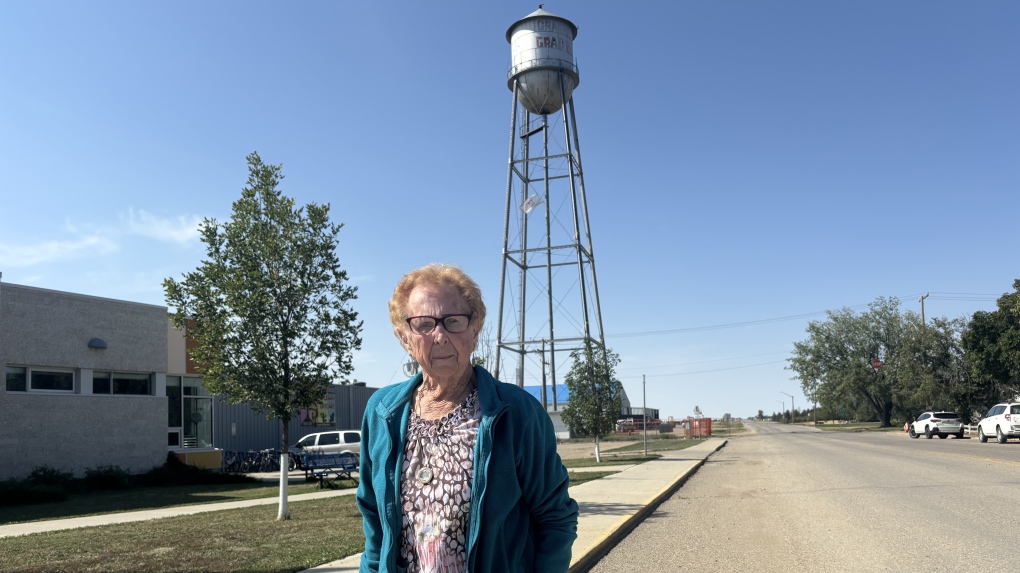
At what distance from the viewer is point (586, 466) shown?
24375 millimetres

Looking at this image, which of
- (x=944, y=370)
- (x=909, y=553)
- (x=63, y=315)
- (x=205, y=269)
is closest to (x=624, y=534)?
(x=909, y=553)

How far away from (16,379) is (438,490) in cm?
2026

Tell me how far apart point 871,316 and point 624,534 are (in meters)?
75.7

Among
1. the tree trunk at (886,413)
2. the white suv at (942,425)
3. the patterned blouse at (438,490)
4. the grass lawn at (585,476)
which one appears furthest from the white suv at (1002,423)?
the tree trunk at (886,413)

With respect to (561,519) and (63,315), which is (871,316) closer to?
(63,315)

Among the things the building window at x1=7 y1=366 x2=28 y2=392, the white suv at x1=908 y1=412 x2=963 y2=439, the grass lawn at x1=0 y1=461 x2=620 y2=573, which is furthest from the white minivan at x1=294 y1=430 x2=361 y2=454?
the white suv at x1=908 y1=412 x2=963 y2=439

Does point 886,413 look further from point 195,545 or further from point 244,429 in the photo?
point 195,545

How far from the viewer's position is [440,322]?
2906 mm

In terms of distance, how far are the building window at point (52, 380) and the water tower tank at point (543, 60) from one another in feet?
63.0

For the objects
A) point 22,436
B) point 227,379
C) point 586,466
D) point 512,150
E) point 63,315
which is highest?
point 512,150

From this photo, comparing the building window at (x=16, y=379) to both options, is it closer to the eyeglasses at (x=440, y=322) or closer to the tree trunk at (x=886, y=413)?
the eyeglasses at (x=440, y=322)

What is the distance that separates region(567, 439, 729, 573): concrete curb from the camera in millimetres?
8211

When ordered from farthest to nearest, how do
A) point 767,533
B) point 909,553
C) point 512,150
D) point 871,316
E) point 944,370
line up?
point 871,316, point 944,370, point 512,150, point 767,533, point 909,553

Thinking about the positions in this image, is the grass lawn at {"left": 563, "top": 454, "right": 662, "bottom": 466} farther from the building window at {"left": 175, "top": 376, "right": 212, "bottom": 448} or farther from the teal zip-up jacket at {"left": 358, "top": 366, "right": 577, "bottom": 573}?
the teal zip-up jacket at {"left": 358, "top": 366, "right": 577, "bottom": 573}
